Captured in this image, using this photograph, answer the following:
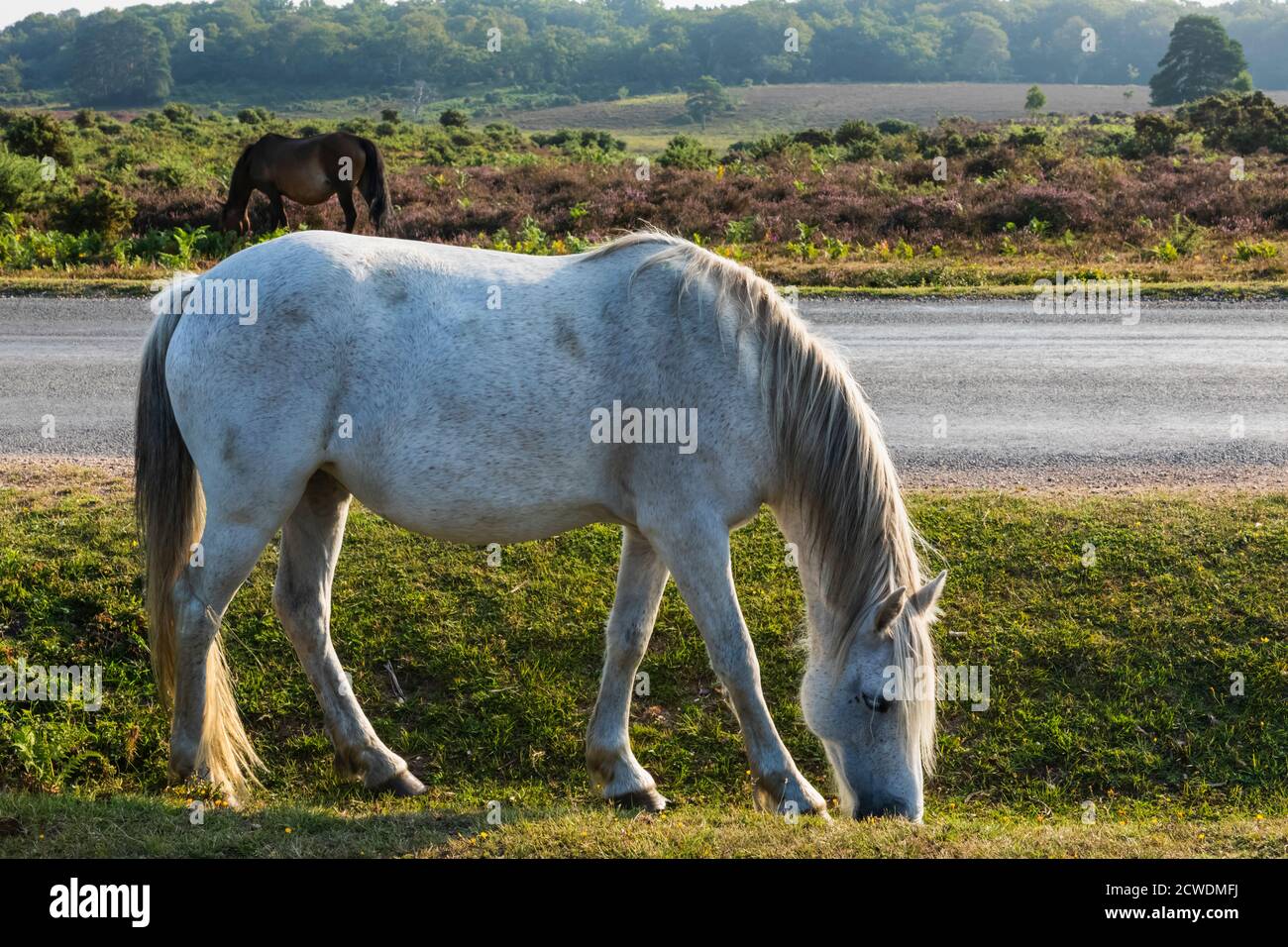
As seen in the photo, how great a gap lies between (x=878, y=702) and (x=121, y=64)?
107204mm

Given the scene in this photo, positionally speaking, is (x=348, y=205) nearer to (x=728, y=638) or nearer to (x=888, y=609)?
(x=728, y=638)

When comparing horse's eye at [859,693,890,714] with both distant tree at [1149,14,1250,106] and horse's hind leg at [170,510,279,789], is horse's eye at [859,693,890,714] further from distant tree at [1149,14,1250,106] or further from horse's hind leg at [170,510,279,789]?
distant tree at [1149,14,1250,106]

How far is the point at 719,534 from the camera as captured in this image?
4.70 m

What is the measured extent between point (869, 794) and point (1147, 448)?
5237 mm

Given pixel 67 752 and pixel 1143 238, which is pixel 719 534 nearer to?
pixel 67 752

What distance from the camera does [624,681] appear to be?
17.6 feet

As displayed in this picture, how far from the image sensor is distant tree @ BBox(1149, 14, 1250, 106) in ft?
257

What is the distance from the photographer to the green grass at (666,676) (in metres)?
5.44

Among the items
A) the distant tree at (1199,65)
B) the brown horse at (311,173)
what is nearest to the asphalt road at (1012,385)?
the brown horse at (311,173)

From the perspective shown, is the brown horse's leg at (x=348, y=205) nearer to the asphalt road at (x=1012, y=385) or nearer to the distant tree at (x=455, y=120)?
the asphalt road at (x=1012, y=385)

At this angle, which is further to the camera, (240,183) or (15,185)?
(15,185)

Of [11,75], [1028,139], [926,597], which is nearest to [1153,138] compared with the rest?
[1028,139]
